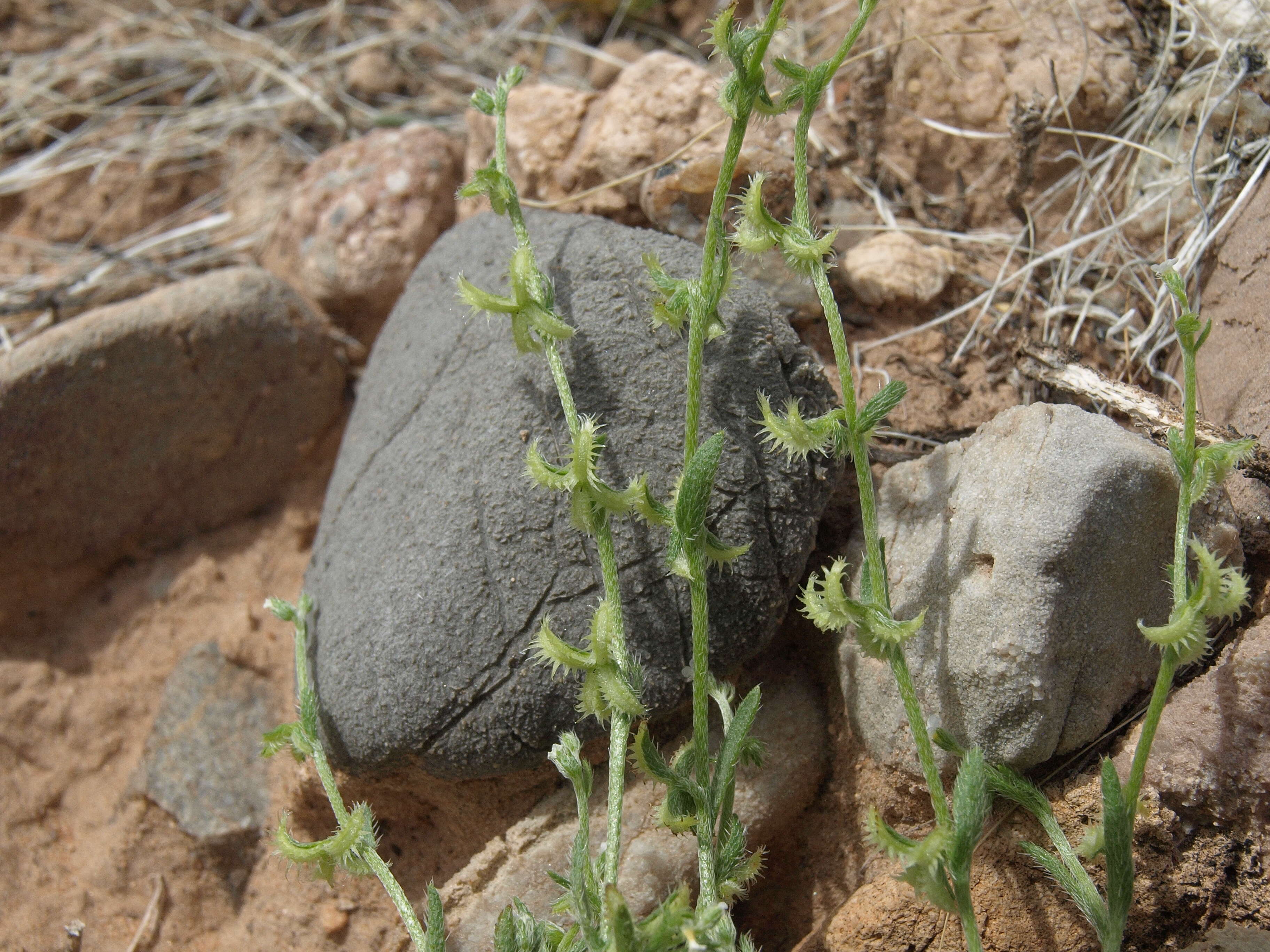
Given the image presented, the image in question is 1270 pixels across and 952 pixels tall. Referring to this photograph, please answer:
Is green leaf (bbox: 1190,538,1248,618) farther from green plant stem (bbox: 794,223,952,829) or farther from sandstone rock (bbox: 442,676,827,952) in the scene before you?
sandstone rock (bbox: 442,676,827,952)

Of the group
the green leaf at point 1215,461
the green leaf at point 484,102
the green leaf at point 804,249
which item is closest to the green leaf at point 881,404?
the green leaf at point 804,249

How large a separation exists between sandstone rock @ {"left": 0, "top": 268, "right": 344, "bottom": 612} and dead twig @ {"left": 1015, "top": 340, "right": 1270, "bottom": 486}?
2.06m

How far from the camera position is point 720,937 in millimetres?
1398

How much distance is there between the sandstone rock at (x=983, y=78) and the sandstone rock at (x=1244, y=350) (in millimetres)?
576

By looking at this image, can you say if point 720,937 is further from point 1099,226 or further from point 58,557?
point 58,557

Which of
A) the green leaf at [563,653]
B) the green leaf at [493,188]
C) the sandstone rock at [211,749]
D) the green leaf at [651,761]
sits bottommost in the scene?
the sandstone rock at [211,749]

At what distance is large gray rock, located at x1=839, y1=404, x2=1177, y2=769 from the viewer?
5.49 feet

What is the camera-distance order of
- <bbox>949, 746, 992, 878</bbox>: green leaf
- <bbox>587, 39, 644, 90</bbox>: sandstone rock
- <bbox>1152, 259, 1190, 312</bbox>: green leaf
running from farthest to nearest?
1. <bbox>587, 39, 644, 90</bbox>: sandstone rock
2. <bbox>1152, 259, 1190, 312</bbox>: green leaf
3. <bbox>949, 746, 992, 878</bbox>: green leaf

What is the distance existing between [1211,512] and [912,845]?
3.01 feet

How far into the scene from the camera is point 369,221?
9.52 feet

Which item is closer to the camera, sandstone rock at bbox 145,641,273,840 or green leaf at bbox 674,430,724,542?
green leaf at bbox 674,430,724,542

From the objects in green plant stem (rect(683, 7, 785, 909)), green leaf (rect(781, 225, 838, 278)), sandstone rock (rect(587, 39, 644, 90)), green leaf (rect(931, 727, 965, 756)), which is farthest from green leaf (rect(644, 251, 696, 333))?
sandstone rock (rect(587, 39, 644, 90))

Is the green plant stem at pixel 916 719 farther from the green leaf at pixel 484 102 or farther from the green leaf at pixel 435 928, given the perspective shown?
the green leaf at pixel 484 102

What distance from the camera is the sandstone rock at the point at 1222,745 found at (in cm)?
162
